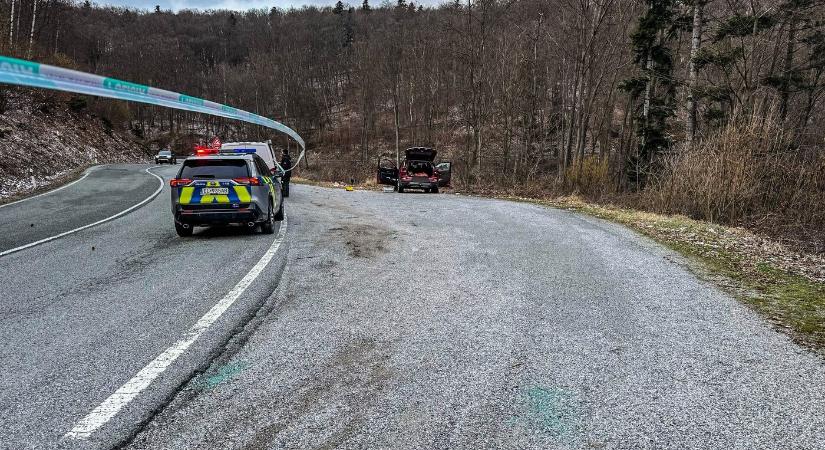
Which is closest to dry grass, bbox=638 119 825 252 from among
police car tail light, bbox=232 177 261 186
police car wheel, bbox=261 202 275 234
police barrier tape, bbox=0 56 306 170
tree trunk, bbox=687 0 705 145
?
tree trunk, bbox=687 0 705 145

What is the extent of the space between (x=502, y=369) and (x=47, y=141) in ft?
128

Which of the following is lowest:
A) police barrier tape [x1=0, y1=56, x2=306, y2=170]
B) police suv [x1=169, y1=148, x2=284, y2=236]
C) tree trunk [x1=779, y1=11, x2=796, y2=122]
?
police suv [x1=169, y1=148, x2=284, y2=236]

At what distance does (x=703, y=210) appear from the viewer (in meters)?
14.0

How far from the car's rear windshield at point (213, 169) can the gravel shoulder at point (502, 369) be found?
3.72 metres

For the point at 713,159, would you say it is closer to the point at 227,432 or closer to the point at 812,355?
the point at 812,355

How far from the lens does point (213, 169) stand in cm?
1013

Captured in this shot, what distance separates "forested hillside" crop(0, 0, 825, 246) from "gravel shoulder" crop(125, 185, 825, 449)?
8.23 m

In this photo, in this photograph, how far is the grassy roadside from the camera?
5.34 m

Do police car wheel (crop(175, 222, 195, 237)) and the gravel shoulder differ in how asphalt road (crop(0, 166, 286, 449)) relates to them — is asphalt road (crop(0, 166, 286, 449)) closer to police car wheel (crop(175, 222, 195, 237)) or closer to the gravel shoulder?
police car wheel (crop(175, 222, 195, 237))

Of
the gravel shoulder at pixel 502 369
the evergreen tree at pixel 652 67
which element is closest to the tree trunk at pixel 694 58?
the evergreen tree at pixel 652 67

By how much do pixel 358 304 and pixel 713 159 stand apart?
39.5ft

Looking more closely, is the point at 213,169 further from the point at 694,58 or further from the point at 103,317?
the point at 694,58

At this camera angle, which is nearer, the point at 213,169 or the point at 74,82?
Result: the point at 74,82

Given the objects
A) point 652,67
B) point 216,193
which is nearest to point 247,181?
point 216,193
